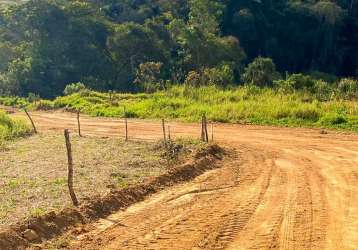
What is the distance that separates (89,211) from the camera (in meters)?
10.2

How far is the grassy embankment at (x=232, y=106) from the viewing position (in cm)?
2272

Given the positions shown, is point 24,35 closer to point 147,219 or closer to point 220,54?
point 220,54

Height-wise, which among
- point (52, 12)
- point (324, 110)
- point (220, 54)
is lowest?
point (324, 110)

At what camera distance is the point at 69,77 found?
47.0 m

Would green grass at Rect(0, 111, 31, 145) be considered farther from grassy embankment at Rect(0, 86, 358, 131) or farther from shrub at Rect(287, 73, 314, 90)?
shrub at Rect(287, 73, 314, 90)

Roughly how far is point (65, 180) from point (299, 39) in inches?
1880

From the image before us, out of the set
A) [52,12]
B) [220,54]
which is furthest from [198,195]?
[52,12]

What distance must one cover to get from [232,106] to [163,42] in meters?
23.4

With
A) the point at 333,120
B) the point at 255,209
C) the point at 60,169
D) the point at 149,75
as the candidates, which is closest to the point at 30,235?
the point at 255,209

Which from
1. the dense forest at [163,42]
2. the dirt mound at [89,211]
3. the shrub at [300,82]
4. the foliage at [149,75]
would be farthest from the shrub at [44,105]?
the dirt mound at [89,211]

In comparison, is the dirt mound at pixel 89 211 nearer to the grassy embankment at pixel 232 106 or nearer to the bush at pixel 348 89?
the grassy embankment at pixel 232 106

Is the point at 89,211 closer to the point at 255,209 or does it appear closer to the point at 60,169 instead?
the point at 255,209

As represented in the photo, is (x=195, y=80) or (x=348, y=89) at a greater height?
(x=195, y=80)

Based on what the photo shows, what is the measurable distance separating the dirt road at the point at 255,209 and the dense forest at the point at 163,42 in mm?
21507
